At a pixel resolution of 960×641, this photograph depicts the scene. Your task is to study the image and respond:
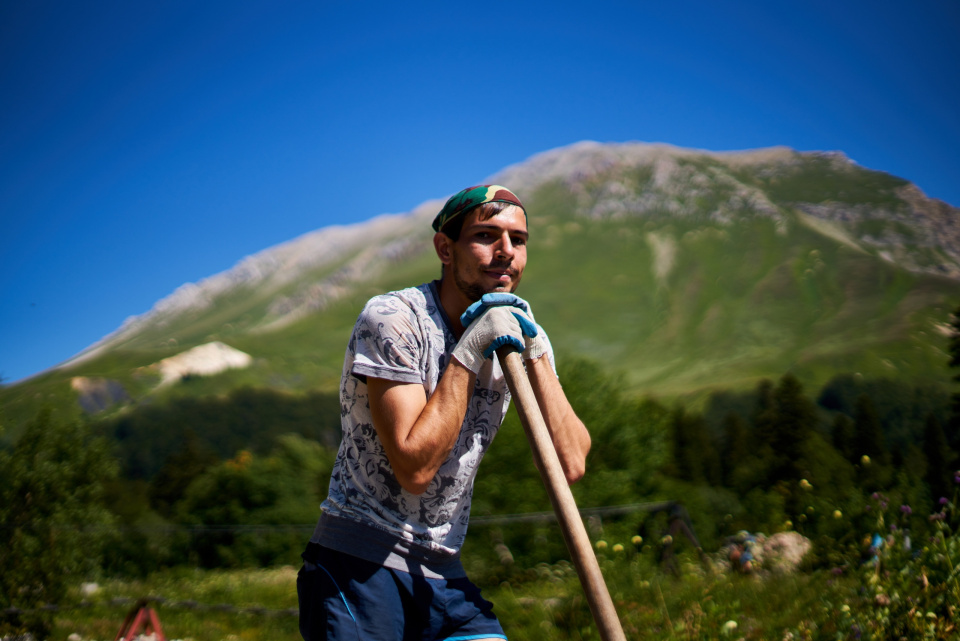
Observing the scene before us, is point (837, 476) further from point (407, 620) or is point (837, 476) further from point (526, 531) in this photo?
point (407, 620)

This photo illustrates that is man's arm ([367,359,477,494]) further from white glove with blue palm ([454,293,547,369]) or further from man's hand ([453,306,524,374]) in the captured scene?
white glove with blue palm ([454,293,547,369])

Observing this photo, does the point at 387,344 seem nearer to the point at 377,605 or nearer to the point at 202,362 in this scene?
the point at 377,605

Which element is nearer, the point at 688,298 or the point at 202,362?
the point at 202,362

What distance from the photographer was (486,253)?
82.8 inches

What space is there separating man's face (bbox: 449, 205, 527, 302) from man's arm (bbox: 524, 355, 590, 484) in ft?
0.88

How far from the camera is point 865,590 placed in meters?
4.01

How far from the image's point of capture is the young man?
183 centimetres

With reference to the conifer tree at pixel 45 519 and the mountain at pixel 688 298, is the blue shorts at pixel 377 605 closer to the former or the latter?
the conifer tree at pixel 45 519

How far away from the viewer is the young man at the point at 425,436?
6.01ft

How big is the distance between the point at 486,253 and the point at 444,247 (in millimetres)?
182

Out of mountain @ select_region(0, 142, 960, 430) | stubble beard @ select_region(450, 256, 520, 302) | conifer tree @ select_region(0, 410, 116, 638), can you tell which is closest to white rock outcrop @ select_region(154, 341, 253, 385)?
mountain @ select_region(0, 142, 960, 430)

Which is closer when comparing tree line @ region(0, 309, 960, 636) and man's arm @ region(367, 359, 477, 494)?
man's arm @ region(367, 359, 477, 494)

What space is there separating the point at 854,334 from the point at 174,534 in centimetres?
12848

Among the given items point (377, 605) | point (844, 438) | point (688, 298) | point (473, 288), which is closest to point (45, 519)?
point (377, 605)
